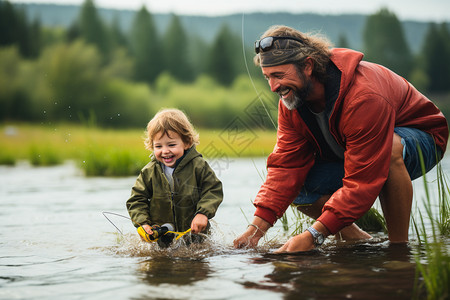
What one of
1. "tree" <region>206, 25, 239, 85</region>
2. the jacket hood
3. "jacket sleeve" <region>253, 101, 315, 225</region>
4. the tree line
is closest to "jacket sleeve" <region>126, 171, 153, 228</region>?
"jacket sleeve" <region>253, 101, 315, 225</region>

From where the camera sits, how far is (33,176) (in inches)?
445

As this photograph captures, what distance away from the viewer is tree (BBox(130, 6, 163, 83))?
50.1 metres

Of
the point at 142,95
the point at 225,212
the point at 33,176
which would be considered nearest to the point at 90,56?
the point at 142,95

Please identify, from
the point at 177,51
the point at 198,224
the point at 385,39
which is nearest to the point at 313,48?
the point at 198,224

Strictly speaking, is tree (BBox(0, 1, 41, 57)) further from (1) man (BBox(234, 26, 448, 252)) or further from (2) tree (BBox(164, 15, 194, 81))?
(1) man (BBox(234, 26, 448, 252))

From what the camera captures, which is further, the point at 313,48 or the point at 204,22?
the point at 204,22

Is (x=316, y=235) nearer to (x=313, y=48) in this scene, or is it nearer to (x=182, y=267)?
(x=182, y=267)

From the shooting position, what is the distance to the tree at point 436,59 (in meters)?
37.7

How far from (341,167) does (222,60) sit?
46958 mm

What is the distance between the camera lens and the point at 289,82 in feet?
11.1

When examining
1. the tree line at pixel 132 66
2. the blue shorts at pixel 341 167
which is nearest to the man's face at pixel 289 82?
the blue shorts at pixel 341 167

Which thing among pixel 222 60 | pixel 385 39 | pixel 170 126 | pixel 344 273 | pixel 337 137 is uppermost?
pixel 222 60

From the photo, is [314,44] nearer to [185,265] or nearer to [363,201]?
[363,201]

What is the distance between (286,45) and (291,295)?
5.18ft
